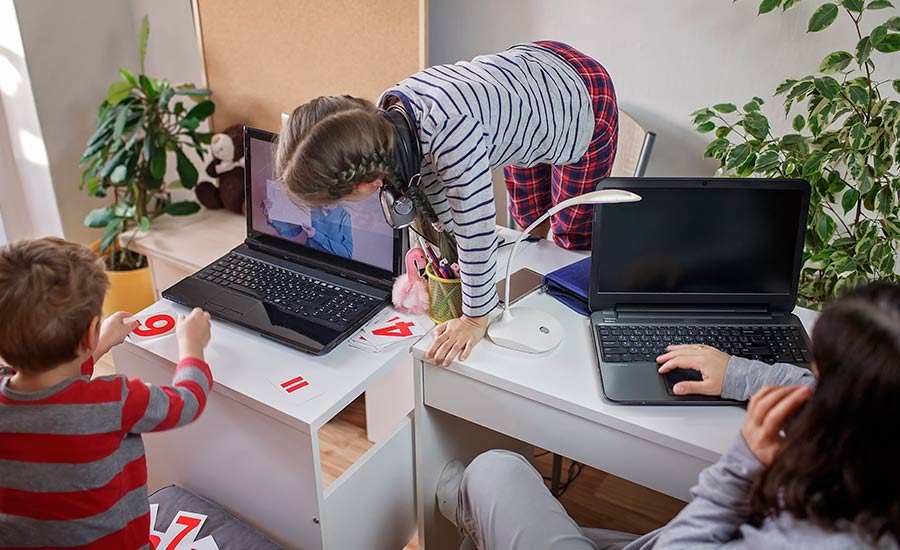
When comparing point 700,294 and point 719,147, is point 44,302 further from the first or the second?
point 719,147

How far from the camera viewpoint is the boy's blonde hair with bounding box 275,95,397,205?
3.62ft

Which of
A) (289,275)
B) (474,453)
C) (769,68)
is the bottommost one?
(474,453)

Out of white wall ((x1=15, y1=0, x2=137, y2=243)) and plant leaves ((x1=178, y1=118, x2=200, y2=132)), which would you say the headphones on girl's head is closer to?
plant leaves ((x1=178, y1=118, x2=200, y2=132))

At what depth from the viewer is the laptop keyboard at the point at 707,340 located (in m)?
1.22

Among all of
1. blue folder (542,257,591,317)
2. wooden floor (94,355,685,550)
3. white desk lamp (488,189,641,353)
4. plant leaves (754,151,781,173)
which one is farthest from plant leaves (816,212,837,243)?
wooden floor (94,355,685,550)

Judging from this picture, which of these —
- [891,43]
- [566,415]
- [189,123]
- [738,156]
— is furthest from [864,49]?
[189,123]

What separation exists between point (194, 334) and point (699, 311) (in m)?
0.87

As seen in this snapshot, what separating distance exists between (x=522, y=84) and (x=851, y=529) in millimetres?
921

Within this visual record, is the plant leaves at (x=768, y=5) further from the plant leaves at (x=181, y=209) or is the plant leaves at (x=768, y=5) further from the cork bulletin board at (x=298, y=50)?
the plant leaves at (x=181, y=209)

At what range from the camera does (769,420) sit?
2.80 feet

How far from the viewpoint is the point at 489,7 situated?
6.50 ft

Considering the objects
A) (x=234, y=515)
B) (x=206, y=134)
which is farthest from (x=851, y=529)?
(x=206, y=134)

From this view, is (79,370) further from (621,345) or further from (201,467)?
(621,345)

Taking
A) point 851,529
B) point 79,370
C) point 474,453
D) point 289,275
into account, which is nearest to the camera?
point 851,529
